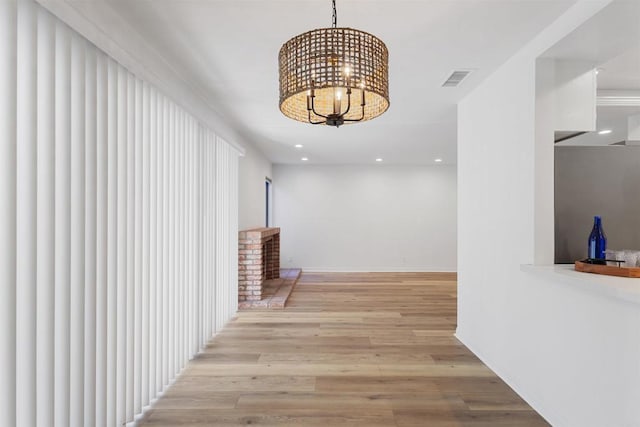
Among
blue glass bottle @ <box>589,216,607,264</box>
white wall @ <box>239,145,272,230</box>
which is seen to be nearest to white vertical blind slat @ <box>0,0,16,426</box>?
blue glass bottle @ <box>589,216,607,264</box>

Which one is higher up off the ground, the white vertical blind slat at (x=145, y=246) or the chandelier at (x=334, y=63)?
the chandelier at (x=334, y=63)

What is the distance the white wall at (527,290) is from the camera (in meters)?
1.60

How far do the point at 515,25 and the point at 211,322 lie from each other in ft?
11.8

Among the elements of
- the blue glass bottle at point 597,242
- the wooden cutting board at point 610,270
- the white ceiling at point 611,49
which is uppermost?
the white ceiling at point 611,49

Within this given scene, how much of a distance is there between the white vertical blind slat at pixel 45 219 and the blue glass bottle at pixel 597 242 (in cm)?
295

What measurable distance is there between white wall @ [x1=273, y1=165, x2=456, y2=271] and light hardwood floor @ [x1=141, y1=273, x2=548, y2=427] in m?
3.08

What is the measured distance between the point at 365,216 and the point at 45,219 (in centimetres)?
633

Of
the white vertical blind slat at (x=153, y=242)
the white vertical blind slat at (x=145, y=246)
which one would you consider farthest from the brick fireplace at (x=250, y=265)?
the white vertical blind slat at (x=145, y=246)

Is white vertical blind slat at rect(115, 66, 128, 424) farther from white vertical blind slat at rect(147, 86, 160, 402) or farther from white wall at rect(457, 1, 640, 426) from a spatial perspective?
white wall at rect(457, 1, 640, 426)

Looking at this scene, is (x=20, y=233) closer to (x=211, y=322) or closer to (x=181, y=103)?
(x=181, y=103)

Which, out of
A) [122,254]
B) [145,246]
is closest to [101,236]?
[122,254]

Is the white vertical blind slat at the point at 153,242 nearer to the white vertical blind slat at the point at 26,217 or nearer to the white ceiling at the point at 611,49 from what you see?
the white vertical blind slat at the point at 26,217

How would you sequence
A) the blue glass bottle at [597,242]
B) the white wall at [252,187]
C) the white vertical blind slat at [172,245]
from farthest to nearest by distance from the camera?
the white wall at [252,187] < the white vertical blind slat at [172,245] < the blue glass bottle at [597,242]

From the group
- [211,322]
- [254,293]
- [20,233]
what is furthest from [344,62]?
[254,293]
